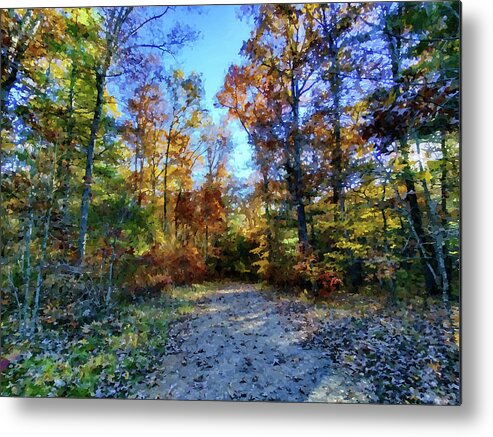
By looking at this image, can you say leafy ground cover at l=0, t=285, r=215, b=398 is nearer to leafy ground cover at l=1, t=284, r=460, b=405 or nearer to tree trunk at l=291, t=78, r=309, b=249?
leafy ground cover at l=1, t=284, r=460, b=405

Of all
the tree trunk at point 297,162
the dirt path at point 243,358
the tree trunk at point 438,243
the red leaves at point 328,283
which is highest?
the tree trunk at point 297,162

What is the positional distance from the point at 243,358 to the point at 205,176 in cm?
134

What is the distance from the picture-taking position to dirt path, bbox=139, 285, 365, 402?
2404 mm

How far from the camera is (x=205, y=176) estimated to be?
255 cm

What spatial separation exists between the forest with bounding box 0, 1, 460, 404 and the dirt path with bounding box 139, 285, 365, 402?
56mm

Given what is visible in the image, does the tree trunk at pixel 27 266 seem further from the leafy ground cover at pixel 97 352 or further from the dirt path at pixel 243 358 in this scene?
the dirt path at pixel 243 358

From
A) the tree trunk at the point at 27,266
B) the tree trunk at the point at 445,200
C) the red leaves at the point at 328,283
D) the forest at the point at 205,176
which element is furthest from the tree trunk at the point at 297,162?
the tree trunk at the point at 27,266

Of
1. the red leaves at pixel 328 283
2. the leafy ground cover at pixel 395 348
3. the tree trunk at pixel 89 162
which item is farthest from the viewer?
the tree trunk at pixel 89 162

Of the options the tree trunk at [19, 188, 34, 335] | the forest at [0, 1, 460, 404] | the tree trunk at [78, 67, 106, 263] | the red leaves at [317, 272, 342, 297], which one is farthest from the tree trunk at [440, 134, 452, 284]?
the tree trunk at [19, 188, 34, 335]

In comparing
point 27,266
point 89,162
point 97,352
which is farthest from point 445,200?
point 27,266

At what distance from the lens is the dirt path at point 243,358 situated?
→ 7.89ft

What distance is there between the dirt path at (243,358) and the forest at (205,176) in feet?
0.18

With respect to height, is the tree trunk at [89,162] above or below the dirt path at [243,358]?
above

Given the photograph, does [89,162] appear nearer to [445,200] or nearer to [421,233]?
[421,233]
